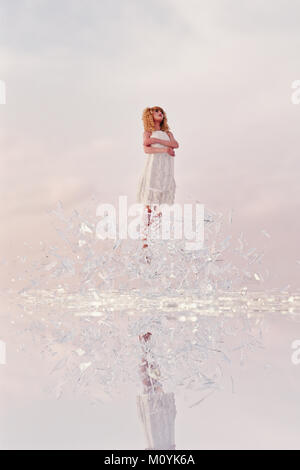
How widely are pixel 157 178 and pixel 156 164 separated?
4.6 inches

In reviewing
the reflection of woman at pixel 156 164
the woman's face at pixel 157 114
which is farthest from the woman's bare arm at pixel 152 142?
the woman's face at pixel 157 114

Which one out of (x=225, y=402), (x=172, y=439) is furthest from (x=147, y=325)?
(x=172, y=439)

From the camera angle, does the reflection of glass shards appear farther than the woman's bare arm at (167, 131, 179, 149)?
No

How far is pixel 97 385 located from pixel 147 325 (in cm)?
108

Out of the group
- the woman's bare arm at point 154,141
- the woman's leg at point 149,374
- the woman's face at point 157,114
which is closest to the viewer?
the woman's leg at point 149,374

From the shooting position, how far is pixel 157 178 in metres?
4.05

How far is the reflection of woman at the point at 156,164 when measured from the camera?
402cm

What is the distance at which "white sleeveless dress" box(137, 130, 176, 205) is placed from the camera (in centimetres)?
403

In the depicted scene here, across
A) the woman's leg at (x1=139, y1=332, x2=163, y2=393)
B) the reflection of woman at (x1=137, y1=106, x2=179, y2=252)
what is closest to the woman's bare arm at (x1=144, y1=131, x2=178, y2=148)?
the reflection of woman at (x1=137, y1=106, x2=179, y2=252)

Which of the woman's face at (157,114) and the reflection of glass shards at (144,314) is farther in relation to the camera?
the woman's face at (157,114)

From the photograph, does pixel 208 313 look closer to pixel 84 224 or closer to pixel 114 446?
pixel 84 224

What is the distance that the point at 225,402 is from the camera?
1384mm

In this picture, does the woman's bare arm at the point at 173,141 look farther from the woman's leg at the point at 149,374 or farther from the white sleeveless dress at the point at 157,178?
the woman's leg at the point at 149,374

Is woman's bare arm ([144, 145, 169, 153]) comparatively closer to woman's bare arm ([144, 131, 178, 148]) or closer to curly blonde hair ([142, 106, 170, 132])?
woman's bare arm ([144, 131, 178, 148])
